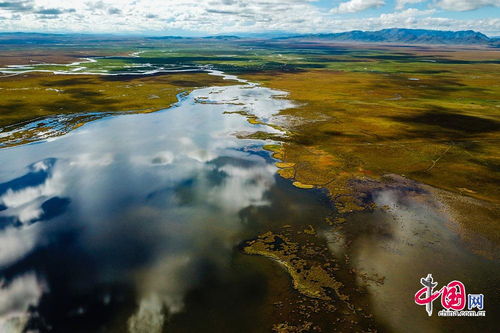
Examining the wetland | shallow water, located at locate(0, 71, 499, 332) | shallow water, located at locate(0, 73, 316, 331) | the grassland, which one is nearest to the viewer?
shallow water, located at locate(0, 71, 499, 332)

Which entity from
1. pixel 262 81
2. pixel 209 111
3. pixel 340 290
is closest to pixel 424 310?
pixel 340 290

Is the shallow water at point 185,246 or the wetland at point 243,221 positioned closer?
the shallow water at point 185,246

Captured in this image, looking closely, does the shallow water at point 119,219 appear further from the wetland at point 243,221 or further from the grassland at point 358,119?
the grassland at point 358,119

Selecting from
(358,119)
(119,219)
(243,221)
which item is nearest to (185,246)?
(243,221)

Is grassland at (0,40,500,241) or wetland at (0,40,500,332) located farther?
grassland at (0,40,500,241)

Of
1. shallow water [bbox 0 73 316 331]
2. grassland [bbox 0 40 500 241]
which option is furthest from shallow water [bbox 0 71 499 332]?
grassland [bbox 0 40 500 241]

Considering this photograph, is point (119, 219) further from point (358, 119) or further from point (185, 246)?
point (358, 119)

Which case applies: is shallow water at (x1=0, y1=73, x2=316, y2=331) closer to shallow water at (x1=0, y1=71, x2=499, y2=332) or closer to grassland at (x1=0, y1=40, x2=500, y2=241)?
shallow water at (x1=0, y1=71, x2=499, y2=332)

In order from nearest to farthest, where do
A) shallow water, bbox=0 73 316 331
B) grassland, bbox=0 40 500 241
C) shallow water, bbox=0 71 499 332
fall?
shallow water, bbox=0 71 499 332 → shallow water, bbox=0 73 316 331 → grassland, bbox=0 40 500 241

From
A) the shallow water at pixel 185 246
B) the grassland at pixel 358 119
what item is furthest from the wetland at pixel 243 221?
the grassland at pixel 358 119
